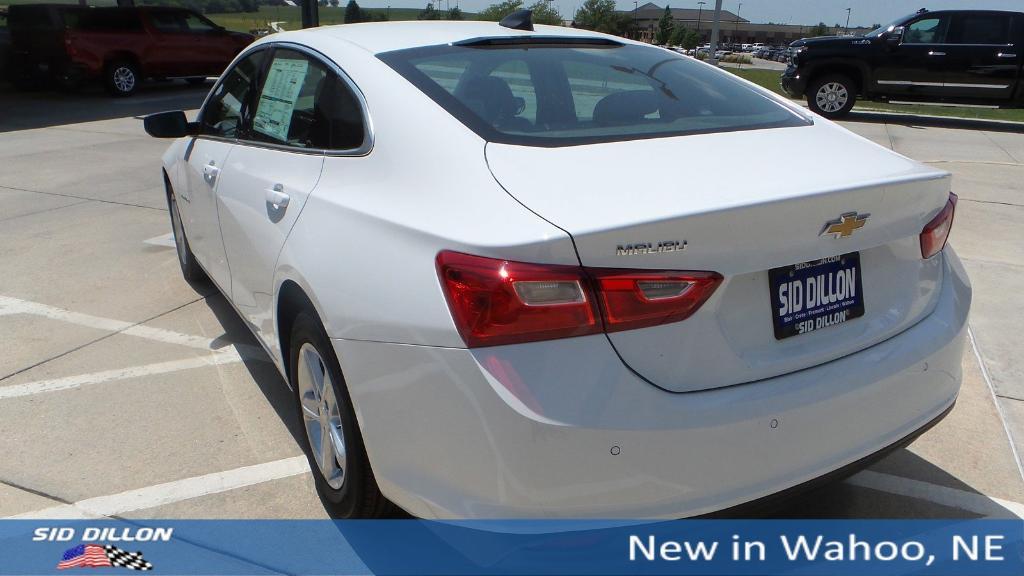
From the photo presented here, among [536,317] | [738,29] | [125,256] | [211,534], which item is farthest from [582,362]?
[738,29]

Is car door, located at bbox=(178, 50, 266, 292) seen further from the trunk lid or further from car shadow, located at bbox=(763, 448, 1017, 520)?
car shadow, located at bbox=(763, 448, 1017, 520)

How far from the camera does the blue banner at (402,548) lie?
2525 mm

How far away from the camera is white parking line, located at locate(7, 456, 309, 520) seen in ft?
9.45

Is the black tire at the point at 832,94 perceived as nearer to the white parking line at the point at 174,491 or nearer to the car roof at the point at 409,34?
the car roof at the point at 409,34

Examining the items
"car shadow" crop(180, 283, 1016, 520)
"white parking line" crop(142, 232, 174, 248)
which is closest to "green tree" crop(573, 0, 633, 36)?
"white parking line" crop(142, 232, 174, 248)

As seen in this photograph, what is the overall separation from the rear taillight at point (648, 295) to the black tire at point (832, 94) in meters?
14.2

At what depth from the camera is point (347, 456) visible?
243cm

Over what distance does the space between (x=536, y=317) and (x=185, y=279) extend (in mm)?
4079

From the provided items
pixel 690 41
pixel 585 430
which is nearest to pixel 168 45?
pixel 585 430

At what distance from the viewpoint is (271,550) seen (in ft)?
8.79

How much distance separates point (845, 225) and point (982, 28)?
48.3 ft

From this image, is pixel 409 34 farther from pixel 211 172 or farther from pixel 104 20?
pixel 104 20

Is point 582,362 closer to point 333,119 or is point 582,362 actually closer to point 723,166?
point 723,166

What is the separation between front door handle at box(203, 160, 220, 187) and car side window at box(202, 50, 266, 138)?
16cm
